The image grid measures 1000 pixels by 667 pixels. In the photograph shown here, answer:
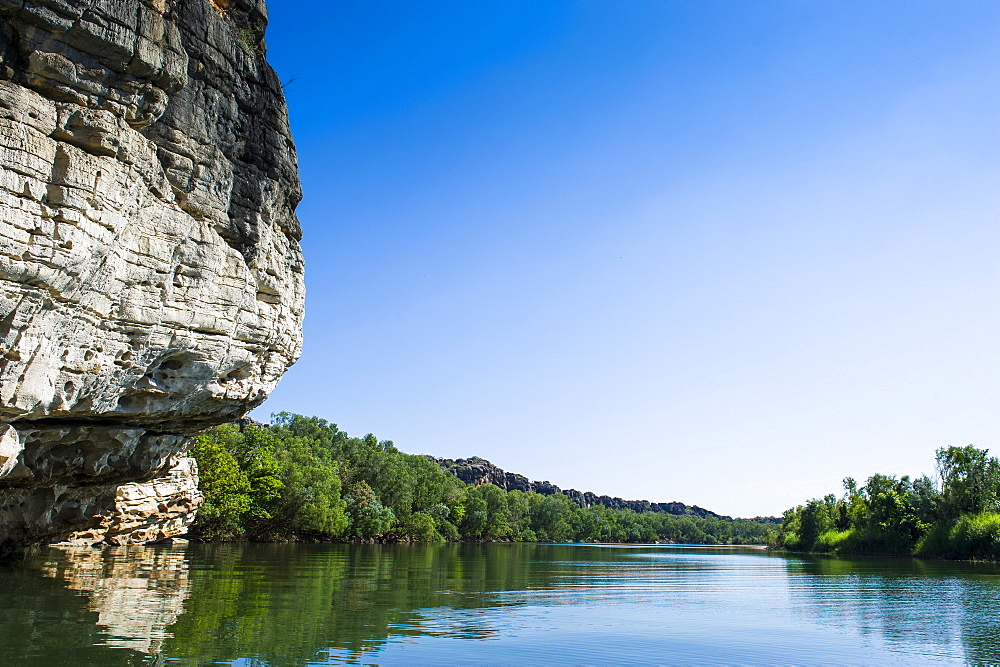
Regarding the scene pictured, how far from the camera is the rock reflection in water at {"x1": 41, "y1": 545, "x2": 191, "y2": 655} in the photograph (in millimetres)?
13906

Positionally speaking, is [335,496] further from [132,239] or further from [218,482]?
[132,239]

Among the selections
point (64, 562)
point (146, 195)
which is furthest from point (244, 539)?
point (146, 195)

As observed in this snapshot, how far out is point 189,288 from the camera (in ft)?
55.3

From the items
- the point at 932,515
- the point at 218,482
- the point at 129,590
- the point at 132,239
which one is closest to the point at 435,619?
the point at 129,590

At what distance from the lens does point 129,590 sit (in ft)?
68.8

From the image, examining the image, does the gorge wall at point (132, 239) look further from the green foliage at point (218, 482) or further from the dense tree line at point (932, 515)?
the dense tree line at point (932, 515)

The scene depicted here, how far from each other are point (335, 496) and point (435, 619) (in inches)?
2223

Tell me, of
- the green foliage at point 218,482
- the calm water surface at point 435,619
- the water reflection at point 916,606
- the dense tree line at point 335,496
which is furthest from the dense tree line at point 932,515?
the green foliage at point 218,482

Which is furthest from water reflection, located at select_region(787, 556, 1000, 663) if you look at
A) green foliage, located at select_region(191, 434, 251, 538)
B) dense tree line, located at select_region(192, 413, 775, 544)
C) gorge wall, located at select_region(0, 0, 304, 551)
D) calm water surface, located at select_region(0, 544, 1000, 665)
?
dense tree line, located at select_region(192, 413, 775, 544)

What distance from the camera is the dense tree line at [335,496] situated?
2148 inches

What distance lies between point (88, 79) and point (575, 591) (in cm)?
2558

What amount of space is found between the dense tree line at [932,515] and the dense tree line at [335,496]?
55.4 meters

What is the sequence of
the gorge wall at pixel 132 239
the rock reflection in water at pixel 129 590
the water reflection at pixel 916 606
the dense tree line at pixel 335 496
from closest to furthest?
the gorge wall at pixel 132 239, the rock reflection in water at pixel 129 590, the water reflection at pixel 916 606, the dense tree line at pixel 335 496

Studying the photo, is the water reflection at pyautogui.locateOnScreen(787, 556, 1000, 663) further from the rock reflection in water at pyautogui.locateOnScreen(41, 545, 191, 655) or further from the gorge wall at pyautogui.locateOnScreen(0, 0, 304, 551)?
the gorge wall at pyautogui.locateOnScreen(0, 0, 304, 551)
